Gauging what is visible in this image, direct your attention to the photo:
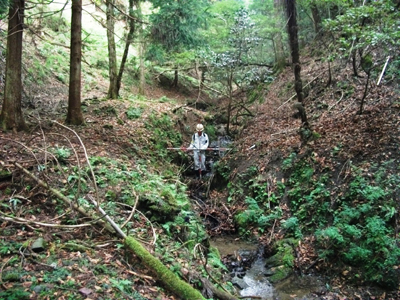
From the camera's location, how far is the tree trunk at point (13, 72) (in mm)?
7199

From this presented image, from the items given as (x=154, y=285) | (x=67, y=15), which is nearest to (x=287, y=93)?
(x=154, y=285)

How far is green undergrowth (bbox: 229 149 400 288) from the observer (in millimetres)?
6020

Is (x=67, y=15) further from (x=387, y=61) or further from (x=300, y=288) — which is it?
(x=300, y=288)

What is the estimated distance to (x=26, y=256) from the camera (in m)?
3.91

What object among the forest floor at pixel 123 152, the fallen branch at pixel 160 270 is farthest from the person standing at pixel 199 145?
the fallen branch at pixel 160 270

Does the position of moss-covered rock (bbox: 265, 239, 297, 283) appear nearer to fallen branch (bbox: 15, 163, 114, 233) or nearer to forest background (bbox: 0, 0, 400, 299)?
forest background (bbox: 0, 0, 400, 299)

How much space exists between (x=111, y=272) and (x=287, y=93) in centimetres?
1371

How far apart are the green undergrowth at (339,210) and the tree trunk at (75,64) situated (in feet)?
18.3

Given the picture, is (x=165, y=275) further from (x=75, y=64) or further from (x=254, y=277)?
(x=75, y=64)

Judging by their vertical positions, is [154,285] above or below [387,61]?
below

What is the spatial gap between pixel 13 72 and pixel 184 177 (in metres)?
6.71

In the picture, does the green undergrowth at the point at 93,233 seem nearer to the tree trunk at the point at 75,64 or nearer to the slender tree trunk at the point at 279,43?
the tree trunk at the point at 75,64

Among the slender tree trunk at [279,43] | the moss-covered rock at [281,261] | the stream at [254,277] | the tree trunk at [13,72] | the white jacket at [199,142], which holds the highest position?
the slender tree trunk at [279,43]

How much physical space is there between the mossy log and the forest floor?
0.40 ft
